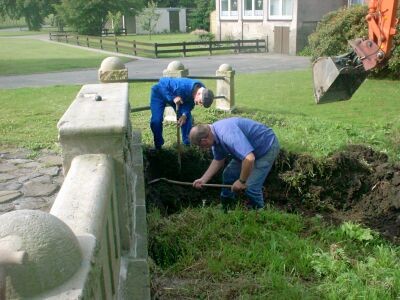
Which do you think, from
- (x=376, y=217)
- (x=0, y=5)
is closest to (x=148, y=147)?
(x=376, y=217)

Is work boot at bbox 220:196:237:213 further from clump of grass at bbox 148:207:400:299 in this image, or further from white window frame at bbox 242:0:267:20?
white window frame at bbox 242:0:267:20

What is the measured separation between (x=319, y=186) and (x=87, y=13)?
4512cm

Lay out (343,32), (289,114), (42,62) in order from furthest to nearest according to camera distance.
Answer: (42,62) → (343,32) → (289,114)

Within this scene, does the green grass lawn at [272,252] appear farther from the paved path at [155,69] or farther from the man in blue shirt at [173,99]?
the paved path at [155,69]

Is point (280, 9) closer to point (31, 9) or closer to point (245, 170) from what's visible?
point (245, 170)

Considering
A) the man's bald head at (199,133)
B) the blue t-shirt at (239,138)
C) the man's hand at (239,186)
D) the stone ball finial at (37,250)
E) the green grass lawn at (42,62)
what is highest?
the stone ball finial at (37,250)

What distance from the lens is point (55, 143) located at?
7734 millimetres

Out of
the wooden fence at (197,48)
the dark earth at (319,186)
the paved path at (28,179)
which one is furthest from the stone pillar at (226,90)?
the wooden fence at (197,48)

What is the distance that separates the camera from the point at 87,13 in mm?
47781

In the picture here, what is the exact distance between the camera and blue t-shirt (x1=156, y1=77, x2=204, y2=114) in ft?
23.6

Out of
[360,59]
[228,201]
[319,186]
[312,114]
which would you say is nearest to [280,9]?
[312,114]

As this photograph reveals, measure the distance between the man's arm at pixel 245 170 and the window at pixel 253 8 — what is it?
2669 cm

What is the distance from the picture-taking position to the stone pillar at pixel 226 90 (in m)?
10.3

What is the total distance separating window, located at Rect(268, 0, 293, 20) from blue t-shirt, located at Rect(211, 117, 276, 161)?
76.5 feet
